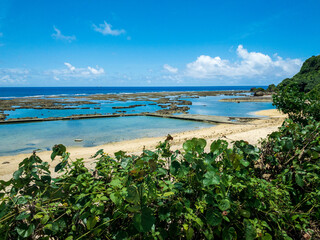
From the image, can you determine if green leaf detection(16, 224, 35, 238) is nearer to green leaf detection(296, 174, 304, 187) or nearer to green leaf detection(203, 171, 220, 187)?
green leaf detection(203, 171, 220, 187)

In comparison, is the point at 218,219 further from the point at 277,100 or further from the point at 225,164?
the point at 277,100

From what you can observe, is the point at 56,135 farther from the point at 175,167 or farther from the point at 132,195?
the point at 132,195

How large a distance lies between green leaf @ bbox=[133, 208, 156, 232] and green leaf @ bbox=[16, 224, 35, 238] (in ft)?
1.92

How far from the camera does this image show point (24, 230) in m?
1.08

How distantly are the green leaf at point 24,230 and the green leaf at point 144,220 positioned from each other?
1.92ft

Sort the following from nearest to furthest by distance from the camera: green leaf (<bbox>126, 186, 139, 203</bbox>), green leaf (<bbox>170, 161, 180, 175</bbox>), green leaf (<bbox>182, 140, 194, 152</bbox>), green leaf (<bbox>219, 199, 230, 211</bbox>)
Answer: green leaf (<bbox>126, 186, 139, 203</bbox>), green leaf (<bbox>219, 199, 230, 211</bbox>), green leaf (<bbox>170, 161, 180, 175</bbox>), green leaf (<bbox>182, 140, 194, 152</bbox>)

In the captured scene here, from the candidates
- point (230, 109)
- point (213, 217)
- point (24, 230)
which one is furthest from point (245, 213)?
point (230, 109)

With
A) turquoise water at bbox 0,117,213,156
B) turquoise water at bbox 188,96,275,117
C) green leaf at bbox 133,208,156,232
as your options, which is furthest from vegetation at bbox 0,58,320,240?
turquoise water at bbox 188,96,275,117

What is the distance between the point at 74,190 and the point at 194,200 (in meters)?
0.92

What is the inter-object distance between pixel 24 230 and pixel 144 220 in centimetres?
69

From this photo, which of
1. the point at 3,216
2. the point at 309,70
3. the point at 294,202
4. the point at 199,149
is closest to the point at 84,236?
the point at 3,216

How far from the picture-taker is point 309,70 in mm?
55844

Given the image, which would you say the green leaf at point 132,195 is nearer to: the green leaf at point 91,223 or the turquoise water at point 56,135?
the green leaf at point 91,223

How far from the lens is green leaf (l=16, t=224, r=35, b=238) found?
106 cm
